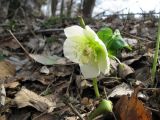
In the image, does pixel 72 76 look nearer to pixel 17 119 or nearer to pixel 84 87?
pixel 84 87

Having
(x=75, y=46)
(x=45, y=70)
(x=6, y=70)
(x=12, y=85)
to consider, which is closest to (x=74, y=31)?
(x=75, y=46)

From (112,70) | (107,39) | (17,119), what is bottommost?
(17,119)

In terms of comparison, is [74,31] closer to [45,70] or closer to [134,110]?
[134,110]

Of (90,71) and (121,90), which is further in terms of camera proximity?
(121,90)

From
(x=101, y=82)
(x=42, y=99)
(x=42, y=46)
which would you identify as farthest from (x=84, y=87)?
(x=42, y=46)

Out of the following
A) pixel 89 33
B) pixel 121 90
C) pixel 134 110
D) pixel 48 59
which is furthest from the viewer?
pixel 48 59

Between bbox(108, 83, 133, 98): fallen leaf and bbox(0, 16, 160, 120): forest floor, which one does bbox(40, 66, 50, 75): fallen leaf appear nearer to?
bbox(0, 16, 160, 120): forest floor
